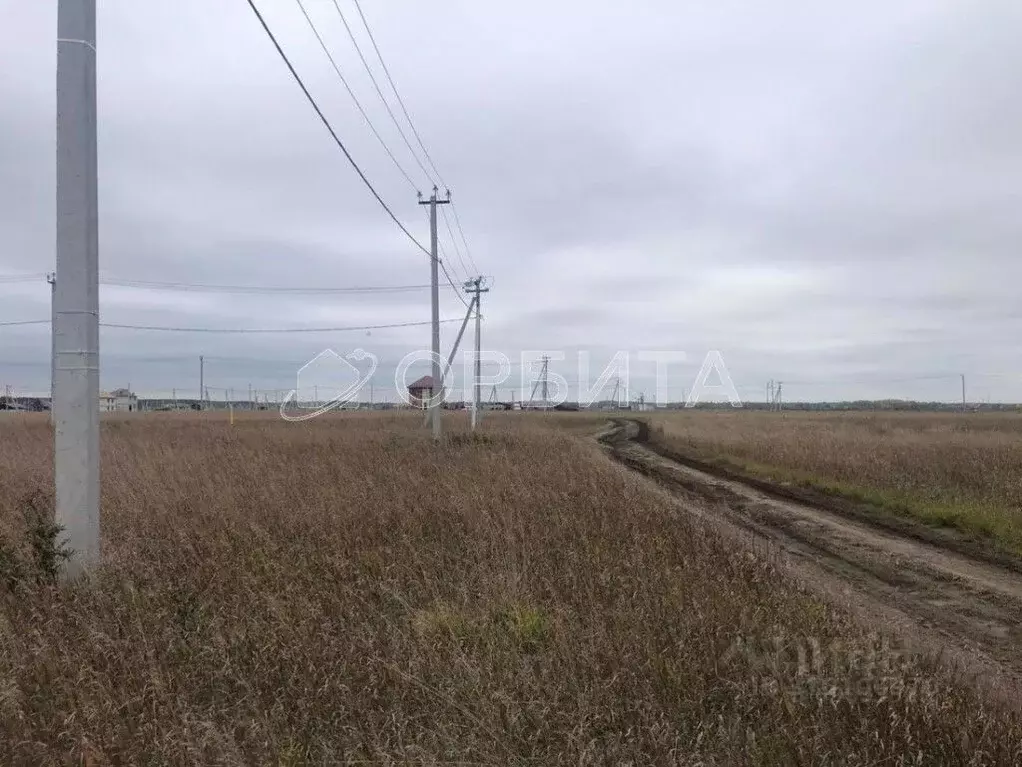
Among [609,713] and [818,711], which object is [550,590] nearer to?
[609,713]

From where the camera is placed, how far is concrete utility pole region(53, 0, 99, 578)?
490 centimetres

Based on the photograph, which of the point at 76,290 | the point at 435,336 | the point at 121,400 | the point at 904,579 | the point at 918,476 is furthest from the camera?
the point at 121,400

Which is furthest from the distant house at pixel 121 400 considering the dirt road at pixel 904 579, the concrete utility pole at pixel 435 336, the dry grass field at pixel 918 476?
the dirt road at pixel 904 579

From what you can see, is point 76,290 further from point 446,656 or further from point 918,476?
point 918,476

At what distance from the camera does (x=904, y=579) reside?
22.8 ft

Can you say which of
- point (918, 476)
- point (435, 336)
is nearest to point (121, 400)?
point (435, 336)

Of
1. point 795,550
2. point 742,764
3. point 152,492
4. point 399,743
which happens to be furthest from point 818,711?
point 152,492

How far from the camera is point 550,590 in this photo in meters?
4.77

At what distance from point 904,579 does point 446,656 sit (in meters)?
5.36

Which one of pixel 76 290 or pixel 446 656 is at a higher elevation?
pixel 76 290

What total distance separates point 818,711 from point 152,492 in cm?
731

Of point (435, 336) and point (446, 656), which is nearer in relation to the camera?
point (446, 656)

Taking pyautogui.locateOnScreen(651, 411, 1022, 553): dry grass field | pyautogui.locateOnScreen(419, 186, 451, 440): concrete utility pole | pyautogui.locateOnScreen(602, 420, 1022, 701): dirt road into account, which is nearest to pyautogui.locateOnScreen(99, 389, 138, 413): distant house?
pyautogui.locateOnScreen(419, 186, 451, 440): concrete utility pole

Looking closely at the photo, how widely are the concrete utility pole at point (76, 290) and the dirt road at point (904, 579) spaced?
18.6ft
